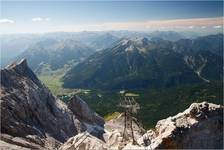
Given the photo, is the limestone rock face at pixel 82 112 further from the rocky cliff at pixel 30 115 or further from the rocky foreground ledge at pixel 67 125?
the rocky cliff at pixel 30 115

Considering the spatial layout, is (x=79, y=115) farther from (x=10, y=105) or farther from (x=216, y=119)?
(x=216, y=119)

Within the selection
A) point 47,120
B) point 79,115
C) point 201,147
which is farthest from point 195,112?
point 79,115

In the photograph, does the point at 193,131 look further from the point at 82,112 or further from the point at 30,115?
the point at 82,112

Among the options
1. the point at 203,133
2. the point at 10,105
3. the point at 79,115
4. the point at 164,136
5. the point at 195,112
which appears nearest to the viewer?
the point at 164,136

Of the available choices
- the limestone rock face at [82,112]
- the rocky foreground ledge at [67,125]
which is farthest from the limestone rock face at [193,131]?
the limestone rock face at [82,112]

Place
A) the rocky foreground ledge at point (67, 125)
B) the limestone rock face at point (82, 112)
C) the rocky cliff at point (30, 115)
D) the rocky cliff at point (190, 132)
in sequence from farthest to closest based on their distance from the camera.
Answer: the limestone rock face at point (82, 112) < the rocky cliff at point (30, 115) < the rocky foreground ledge at point (67, 125) < the rocky cliff at point (190, 132)

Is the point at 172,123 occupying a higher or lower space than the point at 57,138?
higher

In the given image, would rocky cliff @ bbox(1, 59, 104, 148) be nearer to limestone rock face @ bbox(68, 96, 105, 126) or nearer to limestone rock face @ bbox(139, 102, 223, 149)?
limestone rock face @ bbox(68, 96, 105, 126)
